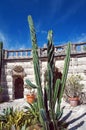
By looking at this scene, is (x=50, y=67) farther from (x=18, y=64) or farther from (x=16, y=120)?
(x=18, y=64)

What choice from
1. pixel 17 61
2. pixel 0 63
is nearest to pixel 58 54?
pixel 17 61

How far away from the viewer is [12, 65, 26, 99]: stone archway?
559 inches

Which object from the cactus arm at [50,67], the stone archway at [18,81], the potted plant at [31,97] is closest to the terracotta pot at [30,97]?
the potted plant at [31,97]

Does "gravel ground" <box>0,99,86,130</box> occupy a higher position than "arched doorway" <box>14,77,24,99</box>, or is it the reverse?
"arched doorway" <box>14,77,24,99</box>

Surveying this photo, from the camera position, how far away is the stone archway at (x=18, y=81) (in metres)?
14.2

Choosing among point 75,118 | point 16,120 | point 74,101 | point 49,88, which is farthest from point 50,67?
point 74,101

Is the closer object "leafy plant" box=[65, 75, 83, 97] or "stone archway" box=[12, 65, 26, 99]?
"leafy plant" box=[65, 75, 83, 97]

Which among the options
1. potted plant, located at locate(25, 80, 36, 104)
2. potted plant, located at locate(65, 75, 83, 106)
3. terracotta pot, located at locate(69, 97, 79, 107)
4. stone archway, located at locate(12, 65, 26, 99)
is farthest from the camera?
stone archway, located at locate(12, 65, 26, 99)

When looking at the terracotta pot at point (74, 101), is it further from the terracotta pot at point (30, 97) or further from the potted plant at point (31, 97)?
the terracotta pot at point (30, 97)

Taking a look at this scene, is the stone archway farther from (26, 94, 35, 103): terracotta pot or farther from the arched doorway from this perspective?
(26, 94, 35, 103): terracotta pot

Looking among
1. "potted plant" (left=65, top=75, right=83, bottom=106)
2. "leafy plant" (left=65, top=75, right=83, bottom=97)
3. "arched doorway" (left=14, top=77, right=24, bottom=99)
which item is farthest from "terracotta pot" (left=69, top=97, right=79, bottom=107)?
"arched doorway" (left=14, top=77, right=24, bottom=99)

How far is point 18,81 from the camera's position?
1574 centimetres

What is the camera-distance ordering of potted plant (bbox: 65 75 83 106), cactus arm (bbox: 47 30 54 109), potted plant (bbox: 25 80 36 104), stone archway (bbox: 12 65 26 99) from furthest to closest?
stone archway (bbox: 12 65 26 99) → potted plant (bbox: 25 80 36 104) → potted plant (bbox: 65 75 83 106) → cactus arm (bbox: 47 30 54 109)

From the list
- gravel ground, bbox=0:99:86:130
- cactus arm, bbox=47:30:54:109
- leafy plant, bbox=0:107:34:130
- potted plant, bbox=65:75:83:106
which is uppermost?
cactus arm, bbox=47:30:54:109
